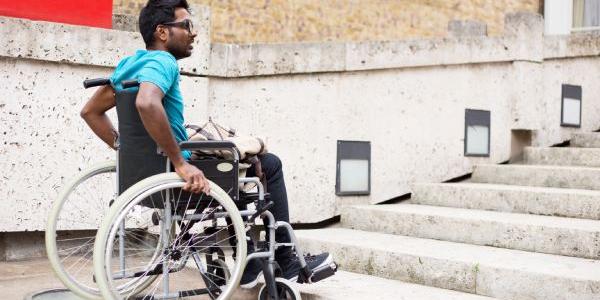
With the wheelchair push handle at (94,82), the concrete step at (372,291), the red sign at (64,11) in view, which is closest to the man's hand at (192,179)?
the wheelchair push handle at (94,82)

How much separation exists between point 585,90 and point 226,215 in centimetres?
460

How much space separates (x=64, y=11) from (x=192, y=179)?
2.42 metres

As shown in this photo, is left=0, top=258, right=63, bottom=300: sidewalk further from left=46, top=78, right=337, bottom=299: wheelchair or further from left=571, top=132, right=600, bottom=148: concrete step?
left=571, top=132, right=600, bottom=148: concrete step

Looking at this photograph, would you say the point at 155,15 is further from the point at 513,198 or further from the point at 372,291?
the point at 513,198

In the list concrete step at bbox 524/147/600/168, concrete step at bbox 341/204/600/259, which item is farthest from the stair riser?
concrete step at bbox 524/147/600/168

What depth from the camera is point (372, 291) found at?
4.07m

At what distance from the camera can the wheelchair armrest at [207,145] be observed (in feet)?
10.7

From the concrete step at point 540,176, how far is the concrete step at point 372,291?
1.83 m

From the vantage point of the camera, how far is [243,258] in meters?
3.35

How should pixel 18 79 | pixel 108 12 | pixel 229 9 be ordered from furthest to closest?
pixel 229 9 → pixel 108 12 → pixel 18 79

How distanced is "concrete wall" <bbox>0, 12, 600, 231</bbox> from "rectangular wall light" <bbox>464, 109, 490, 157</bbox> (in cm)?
5

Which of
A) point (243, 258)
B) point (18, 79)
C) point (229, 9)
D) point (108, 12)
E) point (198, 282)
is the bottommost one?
point (198, 282)

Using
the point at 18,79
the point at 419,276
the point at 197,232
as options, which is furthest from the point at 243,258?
the point at 18,79

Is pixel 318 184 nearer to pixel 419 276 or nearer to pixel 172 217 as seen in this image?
pixel 419 276
